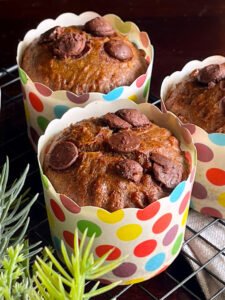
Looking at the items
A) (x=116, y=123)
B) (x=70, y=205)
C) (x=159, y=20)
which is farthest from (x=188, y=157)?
(x=159, y=20)

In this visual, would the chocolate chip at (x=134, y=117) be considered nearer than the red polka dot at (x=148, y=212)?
No

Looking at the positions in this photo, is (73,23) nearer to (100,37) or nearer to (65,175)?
(100,37)

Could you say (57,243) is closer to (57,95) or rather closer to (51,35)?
(57,95)

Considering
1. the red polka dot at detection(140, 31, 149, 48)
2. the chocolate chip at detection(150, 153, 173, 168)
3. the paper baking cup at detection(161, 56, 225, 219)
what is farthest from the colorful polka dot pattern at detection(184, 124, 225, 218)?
the red polka dot at detection(140, 31, 149, 48)

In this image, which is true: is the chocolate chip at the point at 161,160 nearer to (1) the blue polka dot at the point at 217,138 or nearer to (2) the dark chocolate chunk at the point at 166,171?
(2) the dark chocolate chunk at the point at 166,171

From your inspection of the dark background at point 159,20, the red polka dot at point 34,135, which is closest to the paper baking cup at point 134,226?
the red polka dot at point 34,135

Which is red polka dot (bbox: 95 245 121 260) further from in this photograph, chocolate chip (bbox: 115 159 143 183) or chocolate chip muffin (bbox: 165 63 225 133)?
chocolate chip muffin (bbox: 165 63 225 133)
